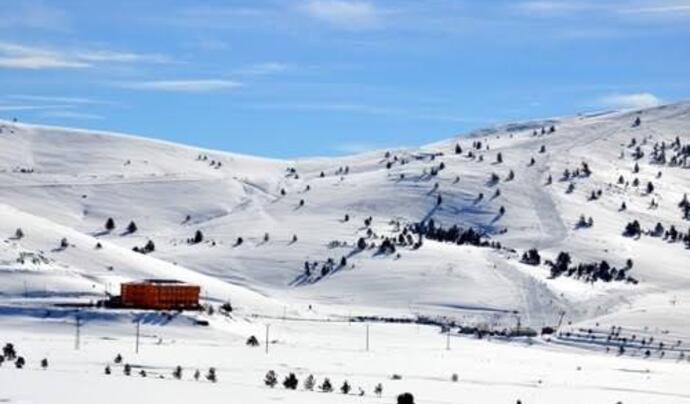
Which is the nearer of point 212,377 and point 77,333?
point 212,377

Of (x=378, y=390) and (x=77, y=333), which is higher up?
(x=77, y=333)

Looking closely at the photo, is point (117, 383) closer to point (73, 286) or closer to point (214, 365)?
point (214, 365)

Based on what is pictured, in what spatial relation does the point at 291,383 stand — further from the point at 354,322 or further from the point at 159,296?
the point at 354,322

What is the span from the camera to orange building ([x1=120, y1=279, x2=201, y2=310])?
124000mm

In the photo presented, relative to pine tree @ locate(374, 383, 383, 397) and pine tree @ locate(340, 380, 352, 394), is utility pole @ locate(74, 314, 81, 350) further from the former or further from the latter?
pine tree @ locate(374, 383, 383, 397)

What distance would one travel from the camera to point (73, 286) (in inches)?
5177

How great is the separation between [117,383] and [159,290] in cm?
6020

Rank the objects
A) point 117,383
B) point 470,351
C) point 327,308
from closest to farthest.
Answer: point 117,383 → point 470,351 → point 327,308

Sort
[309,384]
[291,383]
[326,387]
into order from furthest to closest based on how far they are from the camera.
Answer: [309,384] → [291,383] → [326,387]

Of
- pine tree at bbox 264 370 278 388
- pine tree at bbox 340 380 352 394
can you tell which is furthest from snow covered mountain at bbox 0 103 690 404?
pine tree at bbox 264 370 278 388

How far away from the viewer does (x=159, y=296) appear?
412 ft

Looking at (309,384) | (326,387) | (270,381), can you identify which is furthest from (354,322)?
(326,387)

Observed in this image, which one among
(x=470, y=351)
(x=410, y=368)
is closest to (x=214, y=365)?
(x=410, y=368)

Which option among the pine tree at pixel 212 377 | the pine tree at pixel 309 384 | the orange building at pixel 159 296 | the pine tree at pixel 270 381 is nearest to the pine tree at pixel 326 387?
the pine tree at pixel 309 384
